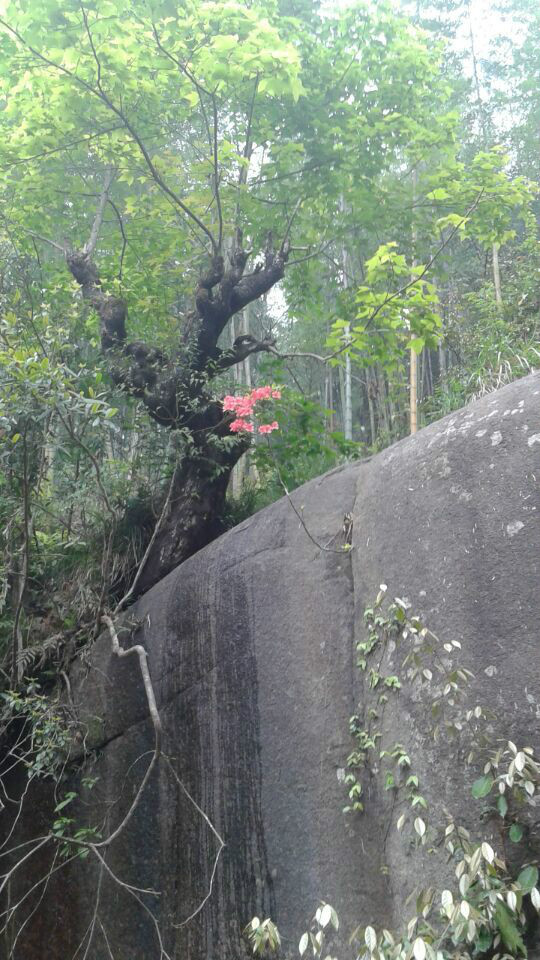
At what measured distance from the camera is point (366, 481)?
12.3 ft

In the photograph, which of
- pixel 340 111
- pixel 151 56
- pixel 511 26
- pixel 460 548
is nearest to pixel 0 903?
pixel 460 548

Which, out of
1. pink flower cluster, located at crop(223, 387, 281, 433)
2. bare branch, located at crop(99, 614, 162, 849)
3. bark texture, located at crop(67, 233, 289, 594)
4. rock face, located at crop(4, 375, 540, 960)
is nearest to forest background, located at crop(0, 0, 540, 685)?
bark texture, located at crop(67, 233, 289, 594)

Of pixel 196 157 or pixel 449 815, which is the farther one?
pixel 196 157

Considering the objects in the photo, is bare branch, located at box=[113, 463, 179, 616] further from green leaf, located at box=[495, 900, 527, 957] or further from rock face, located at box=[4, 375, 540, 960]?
green leaf, located at box=[495, 900, 527, 957]

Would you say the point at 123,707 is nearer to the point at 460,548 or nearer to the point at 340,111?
the point at 460,548

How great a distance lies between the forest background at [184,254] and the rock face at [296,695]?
0.80m

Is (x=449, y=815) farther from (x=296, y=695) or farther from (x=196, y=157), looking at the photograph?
(x=196, y=157)

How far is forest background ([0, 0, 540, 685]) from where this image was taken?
4.72 m

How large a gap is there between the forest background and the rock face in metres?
0.80

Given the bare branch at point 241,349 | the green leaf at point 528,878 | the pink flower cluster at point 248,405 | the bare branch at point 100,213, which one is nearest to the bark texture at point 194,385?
the bare branch at point 241,349

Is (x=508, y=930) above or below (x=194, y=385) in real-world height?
below

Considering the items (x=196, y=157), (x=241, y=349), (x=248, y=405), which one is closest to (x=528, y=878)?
(x=248, y=405)

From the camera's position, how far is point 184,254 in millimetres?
6395

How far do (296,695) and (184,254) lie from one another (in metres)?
4.02
